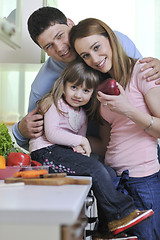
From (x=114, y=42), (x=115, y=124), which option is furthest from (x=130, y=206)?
(x=114, y=42)

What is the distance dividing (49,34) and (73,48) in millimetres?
141

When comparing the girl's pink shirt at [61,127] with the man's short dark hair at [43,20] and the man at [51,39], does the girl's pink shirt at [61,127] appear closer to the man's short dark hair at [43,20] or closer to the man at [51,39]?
the man at [51,39]

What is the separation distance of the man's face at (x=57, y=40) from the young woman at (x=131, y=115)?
0.32ft

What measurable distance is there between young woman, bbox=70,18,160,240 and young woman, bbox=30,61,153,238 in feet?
0.36

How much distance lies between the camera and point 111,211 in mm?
1368

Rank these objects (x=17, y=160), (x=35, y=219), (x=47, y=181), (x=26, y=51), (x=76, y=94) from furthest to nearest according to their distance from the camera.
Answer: (x=26, y=51) < (x=76, y=94) < (x=17, y=160) < (x=47, y=181) < (x=35, y=219)

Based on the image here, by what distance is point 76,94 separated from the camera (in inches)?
64.1

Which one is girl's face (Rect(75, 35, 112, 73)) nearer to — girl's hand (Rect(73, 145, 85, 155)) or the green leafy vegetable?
girl's hand (Rect(73, 145, 85, 155))

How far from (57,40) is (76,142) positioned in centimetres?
57

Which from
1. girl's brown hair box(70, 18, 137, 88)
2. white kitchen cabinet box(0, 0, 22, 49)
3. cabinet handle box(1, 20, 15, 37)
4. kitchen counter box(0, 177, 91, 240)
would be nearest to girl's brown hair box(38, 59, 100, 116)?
girl's brown hair box(70, 18, 137, 88)

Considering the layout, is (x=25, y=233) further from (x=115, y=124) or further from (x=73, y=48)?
(x=73, y=48)

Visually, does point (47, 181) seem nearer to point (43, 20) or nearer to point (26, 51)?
point (43, 20)

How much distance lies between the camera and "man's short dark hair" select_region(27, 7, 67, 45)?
5.84 feet

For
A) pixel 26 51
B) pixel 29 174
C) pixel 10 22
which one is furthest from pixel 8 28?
pixel 26 51
